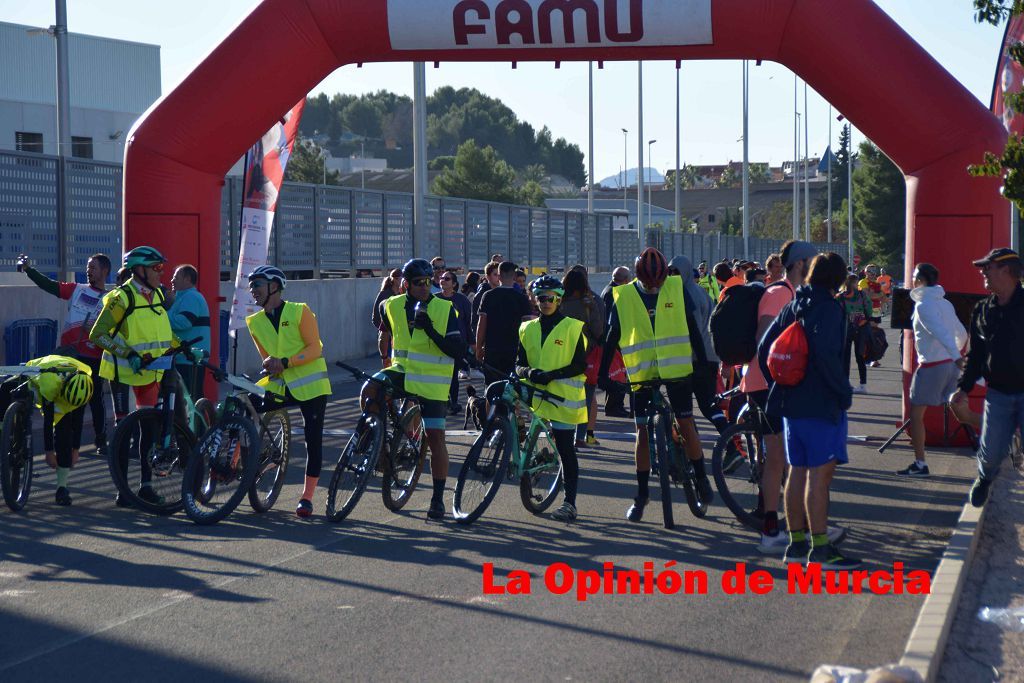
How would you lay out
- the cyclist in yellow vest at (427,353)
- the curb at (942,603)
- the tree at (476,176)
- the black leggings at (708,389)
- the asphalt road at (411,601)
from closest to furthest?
1. the curb at (942,603)
2. the asphalt road at (411,601)
3. the black leggings at (708,389)
4. the cyclist in yellow vest at (427,353)
5. the tree at (476,176)

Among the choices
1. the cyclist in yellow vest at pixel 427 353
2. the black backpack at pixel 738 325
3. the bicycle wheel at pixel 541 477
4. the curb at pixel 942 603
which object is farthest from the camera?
the bicycle wheel at pixel 541 477

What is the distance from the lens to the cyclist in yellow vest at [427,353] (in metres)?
9.14

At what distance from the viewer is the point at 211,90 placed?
42.4ft

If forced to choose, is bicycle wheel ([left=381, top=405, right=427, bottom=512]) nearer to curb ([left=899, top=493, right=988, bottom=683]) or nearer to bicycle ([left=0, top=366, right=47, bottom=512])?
bicycle ([left=0, top=366, right=47, bottom=512])

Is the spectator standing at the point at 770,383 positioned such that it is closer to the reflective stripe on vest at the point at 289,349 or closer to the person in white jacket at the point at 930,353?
the reflective stripe on vest at the point at 289,349

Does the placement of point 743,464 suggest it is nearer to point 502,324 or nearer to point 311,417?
point 311,417

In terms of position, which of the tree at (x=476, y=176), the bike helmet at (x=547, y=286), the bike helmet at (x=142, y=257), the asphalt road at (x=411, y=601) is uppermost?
the tree at (x=476, y=176)

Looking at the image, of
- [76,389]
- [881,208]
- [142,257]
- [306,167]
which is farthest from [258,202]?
[306,167]

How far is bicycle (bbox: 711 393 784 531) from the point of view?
28.3 feet

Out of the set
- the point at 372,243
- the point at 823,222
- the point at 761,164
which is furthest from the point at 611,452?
the point at 761,164

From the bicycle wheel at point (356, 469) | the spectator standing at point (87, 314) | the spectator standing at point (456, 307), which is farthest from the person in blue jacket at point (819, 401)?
the spectator standing at point (456, 307)

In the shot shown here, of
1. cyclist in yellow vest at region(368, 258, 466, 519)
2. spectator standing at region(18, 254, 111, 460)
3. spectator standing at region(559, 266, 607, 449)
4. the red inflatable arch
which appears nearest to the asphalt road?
cyclist in yellow vest at region(368, 258, 466, 519)

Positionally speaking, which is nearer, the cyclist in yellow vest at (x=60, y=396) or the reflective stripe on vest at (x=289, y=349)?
the reflective stripe on vest at (x=289, y=349)

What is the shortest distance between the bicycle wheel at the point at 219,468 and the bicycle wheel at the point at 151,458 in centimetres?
33
